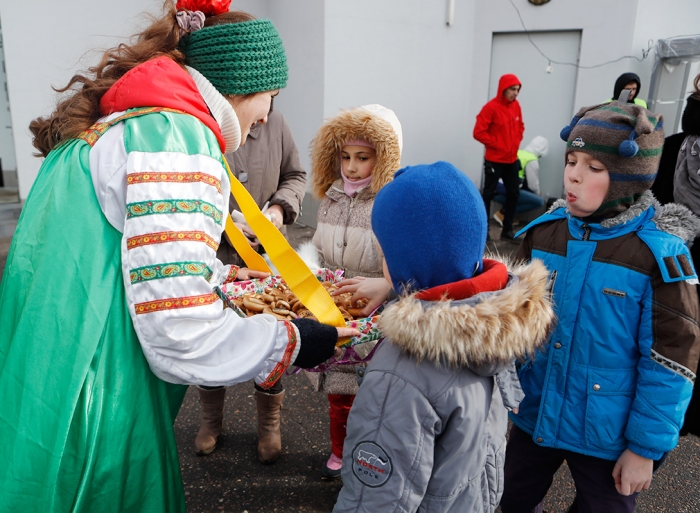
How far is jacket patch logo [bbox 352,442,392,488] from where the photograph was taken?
44.8 inches

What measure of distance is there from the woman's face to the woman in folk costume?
22 cm

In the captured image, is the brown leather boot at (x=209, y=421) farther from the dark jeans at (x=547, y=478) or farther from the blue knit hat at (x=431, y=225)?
the blue knit hat at (x=431, y=225)

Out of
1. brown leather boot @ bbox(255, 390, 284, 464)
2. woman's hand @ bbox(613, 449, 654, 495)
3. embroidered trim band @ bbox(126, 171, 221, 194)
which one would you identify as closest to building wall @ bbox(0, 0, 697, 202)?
brown leather boot @ bbox(255, 390, 284, 464)

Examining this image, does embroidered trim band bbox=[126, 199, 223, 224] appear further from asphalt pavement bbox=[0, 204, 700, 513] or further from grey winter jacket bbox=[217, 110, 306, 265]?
asphalt pavement bbox=[0, 204, 700, 513]

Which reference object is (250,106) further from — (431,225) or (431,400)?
(431,400)

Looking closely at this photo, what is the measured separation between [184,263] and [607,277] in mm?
1284

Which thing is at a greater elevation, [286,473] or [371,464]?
[371,464]

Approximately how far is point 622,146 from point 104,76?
4.98 ft

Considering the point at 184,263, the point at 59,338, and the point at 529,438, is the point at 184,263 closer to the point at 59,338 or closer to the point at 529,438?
the point at 59,338

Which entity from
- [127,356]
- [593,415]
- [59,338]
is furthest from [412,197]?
[593,415]

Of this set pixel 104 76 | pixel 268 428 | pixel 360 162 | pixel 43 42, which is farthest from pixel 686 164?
pixel 43 42

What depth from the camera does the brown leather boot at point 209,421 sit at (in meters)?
2.68

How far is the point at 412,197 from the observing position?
46.6 inches

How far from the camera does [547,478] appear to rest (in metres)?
1.88
